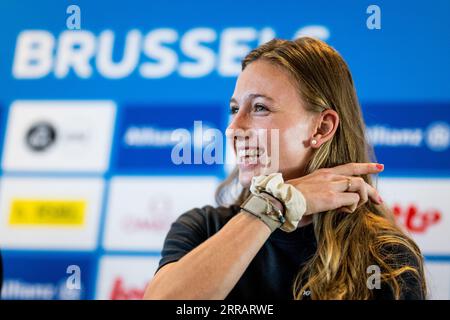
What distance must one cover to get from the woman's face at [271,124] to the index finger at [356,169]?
113 mm

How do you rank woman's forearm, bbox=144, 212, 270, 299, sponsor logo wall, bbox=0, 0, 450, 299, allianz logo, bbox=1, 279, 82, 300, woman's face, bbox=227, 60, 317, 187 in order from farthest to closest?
1. allianz logo, bbox=1, 279, 82, 300
2. sponsor logo wall, bbox=0, 0, 450, 299
3. woman's face, bbox=227, 60, 317, 187
4. woman's forearm, bbox=144, 212, 270, 299

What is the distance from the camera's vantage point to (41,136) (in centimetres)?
213

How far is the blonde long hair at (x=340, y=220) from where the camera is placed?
1.04 metres

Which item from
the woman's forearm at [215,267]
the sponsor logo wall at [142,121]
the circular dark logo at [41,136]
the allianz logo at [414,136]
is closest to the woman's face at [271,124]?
the woman's forearm at [215,267]

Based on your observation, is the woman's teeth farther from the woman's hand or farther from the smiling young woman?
the woman's hand

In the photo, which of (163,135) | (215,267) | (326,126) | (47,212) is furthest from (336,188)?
(47,212)

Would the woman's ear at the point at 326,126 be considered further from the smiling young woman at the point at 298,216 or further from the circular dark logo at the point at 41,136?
the circular dark logo at the point at 41,136

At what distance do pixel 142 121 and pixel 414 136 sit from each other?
1058 mm

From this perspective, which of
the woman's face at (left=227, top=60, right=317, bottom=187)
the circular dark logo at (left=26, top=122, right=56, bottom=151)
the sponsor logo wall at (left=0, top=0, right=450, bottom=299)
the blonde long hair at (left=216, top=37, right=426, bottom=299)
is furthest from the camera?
the circular dark logo at (left=26, top=122, right=56, bottom=151)

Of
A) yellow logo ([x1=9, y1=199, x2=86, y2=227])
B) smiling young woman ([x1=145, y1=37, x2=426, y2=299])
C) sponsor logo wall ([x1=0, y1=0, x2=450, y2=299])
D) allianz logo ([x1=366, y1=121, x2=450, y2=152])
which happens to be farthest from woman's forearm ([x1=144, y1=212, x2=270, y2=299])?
yellow logo ([x1=9, y1=199, x2=86, y2=227])

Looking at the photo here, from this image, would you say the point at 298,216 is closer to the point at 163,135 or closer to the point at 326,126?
the point at 326,126

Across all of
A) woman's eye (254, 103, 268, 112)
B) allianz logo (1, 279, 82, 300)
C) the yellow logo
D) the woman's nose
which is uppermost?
woman's eye (254, 103, 268, 112)

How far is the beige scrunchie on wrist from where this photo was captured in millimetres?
1021
